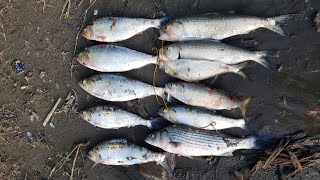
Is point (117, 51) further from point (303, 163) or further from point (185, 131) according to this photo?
point (303, 163)

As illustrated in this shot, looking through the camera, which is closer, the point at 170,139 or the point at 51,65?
the point at 170,139

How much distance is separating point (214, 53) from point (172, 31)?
0.57 meters

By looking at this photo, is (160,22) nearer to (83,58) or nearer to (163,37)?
(163,37)

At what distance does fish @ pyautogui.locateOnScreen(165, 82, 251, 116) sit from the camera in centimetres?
509

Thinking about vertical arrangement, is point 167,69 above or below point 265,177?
above

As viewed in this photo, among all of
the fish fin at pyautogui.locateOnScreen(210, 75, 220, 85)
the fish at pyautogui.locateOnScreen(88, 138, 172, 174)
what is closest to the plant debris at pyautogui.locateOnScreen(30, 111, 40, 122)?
the fish at pyautogui.locateOnScreen(88, 138, 172, 174)

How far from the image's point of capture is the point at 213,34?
5.13 metres

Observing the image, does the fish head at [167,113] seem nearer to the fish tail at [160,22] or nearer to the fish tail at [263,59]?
the fish tail at [160,22]

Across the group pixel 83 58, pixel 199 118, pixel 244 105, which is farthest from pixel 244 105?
pixel 83 58

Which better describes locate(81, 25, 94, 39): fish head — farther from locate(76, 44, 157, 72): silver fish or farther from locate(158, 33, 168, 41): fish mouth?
locate(158, 33, 168, 41): fish mouth

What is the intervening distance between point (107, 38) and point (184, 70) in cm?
103

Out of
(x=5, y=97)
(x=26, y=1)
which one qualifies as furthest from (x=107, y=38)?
(x=5, y=97)

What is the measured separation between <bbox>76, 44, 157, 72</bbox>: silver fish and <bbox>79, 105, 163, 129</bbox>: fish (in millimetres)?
494

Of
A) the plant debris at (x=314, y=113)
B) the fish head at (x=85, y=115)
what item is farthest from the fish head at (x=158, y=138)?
the plant debris at (x=314, y=113)
